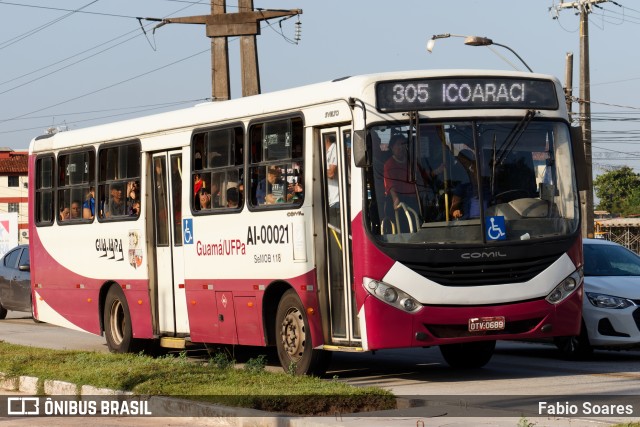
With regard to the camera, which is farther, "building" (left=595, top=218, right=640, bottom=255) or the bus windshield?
"building" (left=595, top=218, right=640, bottom=255)

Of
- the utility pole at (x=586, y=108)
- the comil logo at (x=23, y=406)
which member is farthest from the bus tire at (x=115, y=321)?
the utility pole at (x=586, y=108)

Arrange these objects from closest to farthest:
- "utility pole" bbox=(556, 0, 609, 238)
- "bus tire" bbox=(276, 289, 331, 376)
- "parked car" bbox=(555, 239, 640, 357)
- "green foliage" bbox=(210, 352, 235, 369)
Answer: "bus tire" bbox=(276, 289, 331, 376)
"green foliage" bbox=(210, 352, 235, 369)
"parked car" bbox=(555, 239, 640, 357)
"utility pole" bbox=(556, 0, 609, 238)

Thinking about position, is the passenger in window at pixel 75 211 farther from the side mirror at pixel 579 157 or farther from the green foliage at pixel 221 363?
the side mirror at pixel 579 157

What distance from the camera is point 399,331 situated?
12.6m

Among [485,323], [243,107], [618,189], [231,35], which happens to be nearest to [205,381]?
[485,323]

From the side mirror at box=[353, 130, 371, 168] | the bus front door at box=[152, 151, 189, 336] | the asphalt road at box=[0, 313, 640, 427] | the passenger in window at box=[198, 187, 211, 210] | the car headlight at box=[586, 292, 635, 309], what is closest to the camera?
the asphalt road at box=[0, 313, 640, 427]

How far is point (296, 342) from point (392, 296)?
5.63 feet

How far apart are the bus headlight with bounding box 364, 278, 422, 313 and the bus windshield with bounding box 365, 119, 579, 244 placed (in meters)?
0.47

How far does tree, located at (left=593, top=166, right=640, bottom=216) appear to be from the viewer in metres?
119

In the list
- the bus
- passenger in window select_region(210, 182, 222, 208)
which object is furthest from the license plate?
passenger in window select_region(210, 182, 222, 208)

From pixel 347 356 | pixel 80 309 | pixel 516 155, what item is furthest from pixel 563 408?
pixel 80 309

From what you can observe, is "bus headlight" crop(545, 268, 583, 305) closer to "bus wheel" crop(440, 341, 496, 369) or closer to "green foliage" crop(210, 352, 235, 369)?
"bus wheel" crop(440, 341, 496, 369)

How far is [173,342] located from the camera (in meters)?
16.8

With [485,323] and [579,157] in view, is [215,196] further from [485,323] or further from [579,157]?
[579,157]
